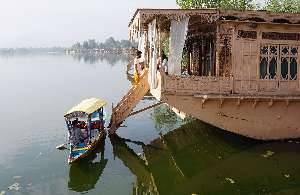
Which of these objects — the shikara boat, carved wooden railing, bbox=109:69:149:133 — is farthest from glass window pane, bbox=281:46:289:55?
the shikara boat

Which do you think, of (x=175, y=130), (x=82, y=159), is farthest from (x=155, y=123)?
(x=82, y=159)

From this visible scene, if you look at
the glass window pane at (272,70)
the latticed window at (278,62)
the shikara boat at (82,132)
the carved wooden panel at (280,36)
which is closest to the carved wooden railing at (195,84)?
the latticed window at (278,62)

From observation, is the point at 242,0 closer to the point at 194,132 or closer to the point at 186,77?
the point at 194,132

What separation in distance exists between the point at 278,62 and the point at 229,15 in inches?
113

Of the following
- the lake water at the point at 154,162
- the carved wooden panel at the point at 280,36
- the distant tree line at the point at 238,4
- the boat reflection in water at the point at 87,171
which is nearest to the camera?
the lake water at the point at 154,162

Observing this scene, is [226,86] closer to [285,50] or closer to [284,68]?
[284,68]

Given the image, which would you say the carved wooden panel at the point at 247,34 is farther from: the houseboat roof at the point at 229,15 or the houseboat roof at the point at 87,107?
the houseboat roof at the point at 87,107

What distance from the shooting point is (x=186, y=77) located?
15078 mm

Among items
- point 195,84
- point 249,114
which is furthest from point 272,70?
point 195,84

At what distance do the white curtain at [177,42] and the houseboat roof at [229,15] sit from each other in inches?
13.2

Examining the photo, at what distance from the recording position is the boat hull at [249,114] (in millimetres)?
15477

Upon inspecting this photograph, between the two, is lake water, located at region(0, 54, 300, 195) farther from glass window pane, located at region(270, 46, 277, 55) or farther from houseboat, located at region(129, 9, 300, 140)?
glass window pane, located at region(270, 46, 277, 55)

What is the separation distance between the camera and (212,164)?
1524 cm

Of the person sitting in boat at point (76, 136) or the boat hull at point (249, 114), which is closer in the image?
the boat hull at point (249, 114)
